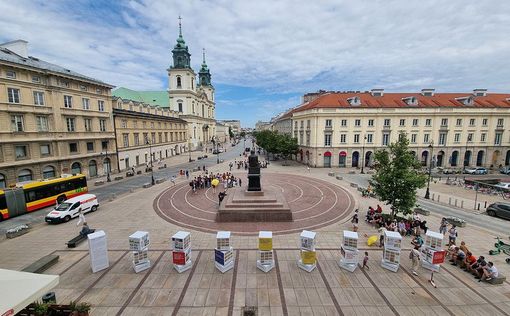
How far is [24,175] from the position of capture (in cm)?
2673

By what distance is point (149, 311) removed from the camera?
877 centimetres

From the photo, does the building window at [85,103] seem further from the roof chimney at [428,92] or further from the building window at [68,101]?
the roof chimney at [428,92]

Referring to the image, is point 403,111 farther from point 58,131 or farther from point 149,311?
point 58,131

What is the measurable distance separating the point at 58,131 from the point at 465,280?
134ft

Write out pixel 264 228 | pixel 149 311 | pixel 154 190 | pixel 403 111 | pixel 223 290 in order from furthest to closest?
pixel 403 111 < pixel 154 190 < pixel 264 228 < pixel 223 290 < pixel 149 311

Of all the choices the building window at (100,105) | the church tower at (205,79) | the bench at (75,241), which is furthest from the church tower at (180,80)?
the bench at (75,241)

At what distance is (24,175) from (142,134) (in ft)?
79.0

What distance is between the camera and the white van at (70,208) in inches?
717

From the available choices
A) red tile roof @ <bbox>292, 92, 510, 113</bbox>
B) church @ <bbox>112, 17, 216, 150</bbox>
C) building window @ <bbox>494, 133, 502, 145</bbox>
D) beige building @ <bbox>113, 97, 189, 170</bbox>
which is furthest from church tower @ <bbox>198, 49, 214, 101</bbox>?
building window @ <bbox>494, 133, 502, 145</bbox>

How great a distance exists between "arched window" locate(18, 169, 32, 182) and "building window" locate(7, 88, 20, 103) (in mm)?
7786

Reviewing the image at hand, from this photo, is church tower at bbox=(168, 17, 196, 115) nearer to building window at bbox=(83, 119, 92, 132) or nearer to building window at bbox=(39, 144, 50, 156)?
building window at bbox=(83, 119, 92, 132)

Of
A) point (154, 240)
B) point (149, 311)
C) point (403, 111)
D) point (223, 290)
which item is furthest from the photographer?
point (403, 111)

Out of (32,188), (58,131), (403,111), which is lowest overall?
(32,188)

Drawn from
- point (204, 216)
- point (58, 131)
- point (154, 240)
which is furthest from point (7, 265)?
point (58, 131)
